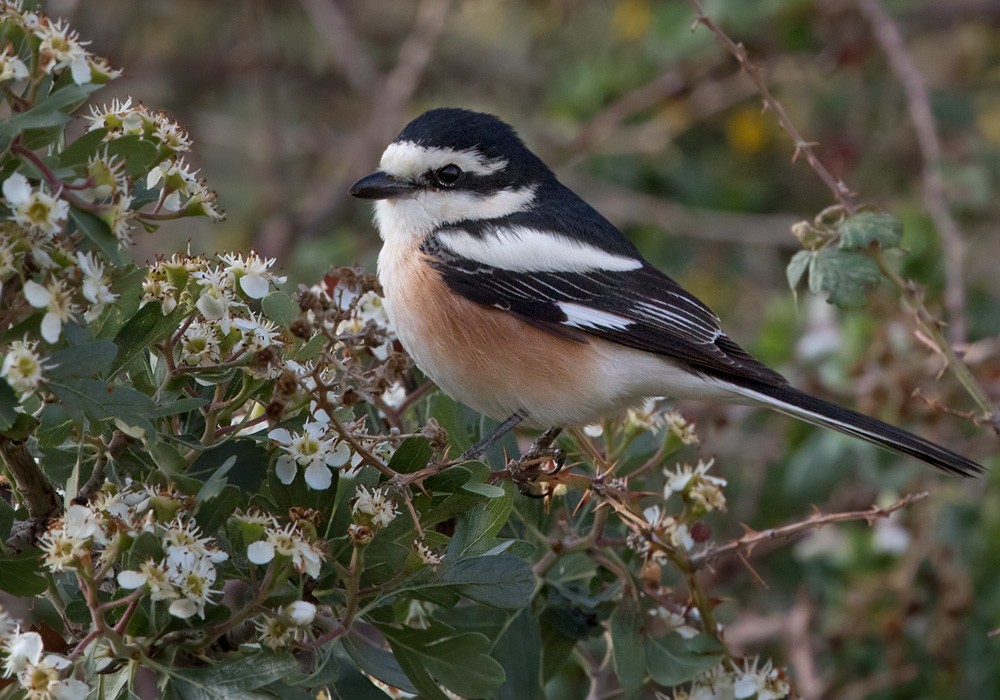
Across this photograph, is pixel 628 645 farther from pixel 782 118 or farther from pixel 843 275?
pixel 782 118

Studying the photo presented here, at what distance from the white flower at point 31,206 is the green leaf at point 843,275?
1.84 metres

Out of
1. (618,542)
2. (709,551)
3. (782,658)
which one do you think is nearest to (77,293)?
(618,542)

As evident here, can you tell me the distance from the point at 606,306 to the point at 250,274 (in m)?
1.56

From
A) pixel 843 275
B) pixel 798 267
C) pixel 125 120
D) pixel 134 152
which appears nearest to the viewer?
pixel 134 152

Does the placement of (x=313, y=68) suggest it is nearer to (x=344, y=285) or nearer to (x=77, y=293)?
(x=344, y=285)

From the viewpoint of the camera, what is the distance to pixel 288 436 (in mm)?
2104

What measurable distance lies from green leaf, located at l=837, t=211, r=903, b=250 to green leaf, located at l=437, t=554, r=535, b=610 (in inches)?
53.7

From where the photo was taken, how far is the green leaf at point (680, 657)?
2.48 metres

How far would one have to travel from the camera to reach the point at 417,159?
12.2 feet

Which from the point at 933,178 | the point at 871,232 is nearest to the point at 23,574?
the point at 871,232

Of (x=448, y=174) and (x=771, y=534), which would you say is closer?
(x=771, y=534)

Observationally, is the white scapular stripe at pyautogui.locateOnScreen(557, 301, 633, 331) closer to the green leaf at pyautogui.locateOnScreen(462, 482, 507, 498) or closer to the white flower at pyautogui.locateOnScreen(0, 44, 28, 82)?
the green leaf at pyautogui.locateOnScreen(462, 482, 507, 498)

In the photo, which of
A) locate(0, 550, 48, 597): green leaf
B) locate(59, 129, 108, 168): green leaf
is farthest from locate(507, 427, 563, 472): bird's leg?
locate(59, 129, 108, 168): green leaf

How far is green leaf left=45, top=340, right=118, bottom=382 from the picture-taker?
1854 mm
